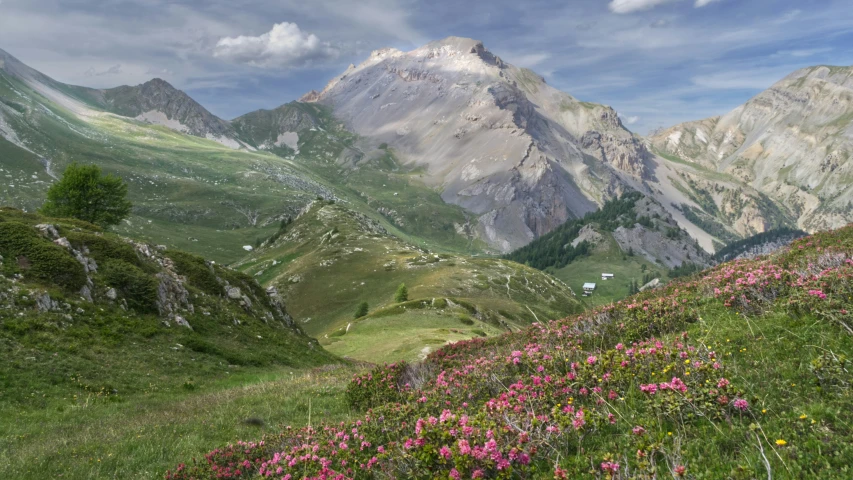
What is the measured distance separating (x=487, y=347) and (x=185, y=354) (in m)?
19.3

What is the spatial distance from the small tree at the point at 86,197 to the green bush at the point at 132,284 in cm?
5151

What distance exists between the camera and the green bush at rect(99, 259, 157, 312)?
29109 millimetres

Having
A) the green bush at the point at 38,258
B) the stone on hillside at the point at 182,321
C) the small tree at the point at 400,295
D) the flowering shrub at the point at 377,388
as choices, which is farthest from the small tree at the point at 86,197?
the flowering shrub at the point at 377,388

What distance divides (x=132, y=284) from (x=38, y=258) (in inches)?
203

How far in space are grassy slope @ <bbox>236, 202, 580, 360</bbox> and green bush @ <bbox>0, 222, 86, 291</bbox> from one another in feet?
94.8

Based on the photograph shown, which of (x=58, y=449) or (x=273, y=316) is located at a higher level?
(x=58, y=449)

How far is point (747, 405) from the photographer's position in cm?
678

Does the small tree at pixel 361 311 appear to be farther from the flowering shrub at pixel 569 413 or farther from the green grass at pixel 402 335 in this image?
the flowering shrub at pixel 569 413

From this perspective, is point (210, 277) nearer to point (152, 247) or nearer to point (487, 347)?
point (152, 247)

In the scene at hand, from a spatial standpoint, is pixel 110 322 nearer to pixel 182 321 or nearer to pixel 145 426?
pixel 182 321

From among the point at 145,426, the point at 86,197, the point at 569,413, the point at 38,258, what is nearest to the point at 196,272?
the point at 38,258

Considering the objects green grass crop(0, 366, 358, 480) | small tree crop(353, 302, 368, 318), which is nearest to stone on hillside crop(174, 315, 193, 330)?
green grass crop(0, 366, 358, 480)

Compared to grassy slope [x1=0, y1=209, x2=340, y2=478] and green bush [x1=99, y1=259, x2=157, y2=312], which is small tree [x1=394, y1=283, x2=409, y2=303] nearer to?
grassy slope [x1=0, y1=209, x2=340, y2=478]

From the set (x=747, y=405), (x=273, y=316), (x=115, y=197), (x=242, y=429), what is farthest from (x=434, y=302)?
(x=747, y=405)
